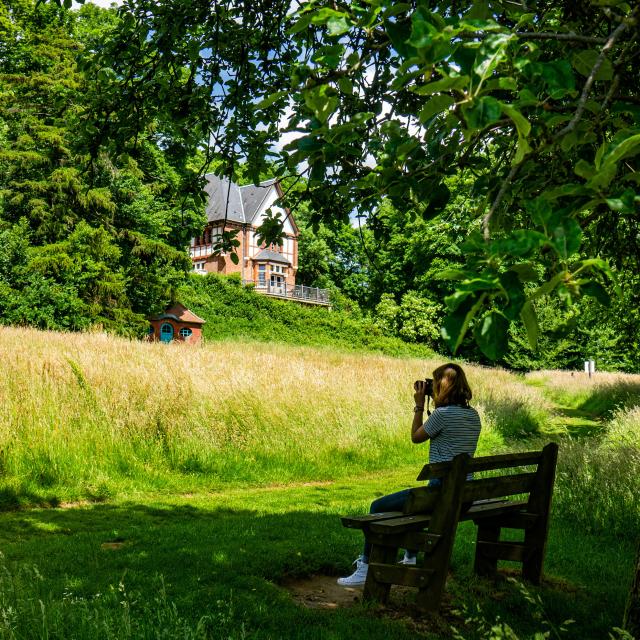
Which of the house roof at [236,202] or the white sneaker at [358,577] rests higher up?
the house roof at [236,202]

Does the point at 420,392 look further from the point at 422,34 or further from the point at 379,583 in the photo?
the point at 422,34

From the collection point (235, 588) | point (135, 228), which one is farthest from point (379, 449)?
point (135, 228)

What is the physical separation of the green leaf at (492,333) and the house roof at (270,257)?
49.9 m

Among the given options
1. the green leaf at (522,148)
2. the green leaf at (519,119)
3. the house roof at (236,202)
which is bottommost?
the green leaf at (522,148)

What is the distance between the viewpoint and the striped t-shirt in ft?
16.4

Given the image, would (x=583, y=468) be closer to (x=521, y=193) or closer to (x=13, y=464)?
(x=521, y=193)

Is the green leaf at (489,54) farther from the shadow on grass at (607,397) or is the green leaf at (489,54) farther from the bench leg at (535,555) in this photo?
the shadow on grass at (607,397)

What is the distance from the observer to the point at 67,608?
3.74 m

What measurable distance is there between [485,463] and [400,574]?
2.94ft

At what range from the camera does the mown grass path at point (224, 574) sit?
3686mm

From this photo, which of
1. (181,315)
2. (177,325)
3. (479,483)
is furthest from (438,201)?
(177,325)

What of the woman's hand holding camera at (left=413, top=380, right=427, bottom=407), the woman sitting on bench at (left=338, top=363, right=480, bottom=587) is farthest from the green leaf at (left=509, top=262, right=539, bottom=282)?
the woman's hand holding camera at (left=413, top=380, right=427, bottom=407)

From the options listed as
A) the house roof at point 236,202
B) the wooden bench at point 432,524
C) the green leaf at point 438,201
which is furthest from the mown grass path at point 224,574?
the house roof at point 236,202

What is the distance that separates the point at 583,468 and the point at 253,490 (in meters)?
4.06
